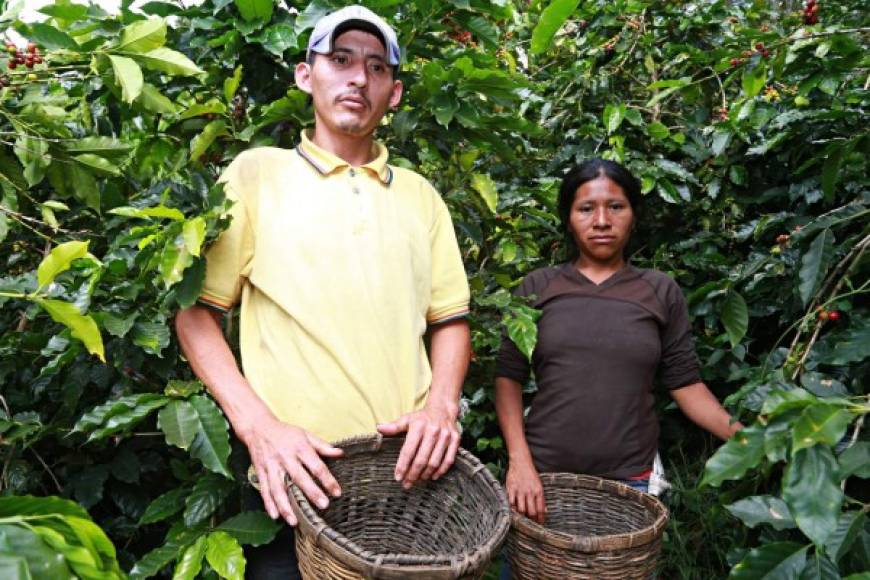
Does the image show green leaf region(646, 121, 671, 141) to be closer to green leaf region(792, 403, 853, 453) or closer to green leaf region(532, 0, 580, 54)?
green leaf region(532, 0, 580, 54)

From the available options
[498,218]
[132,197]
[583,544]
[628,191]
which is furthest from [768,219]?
[132,197]

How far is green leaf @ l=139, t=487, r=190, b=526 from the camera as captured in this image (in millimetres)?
1514

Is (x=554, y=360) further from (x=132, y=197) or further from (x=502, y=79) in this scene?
(x=132, y=197)

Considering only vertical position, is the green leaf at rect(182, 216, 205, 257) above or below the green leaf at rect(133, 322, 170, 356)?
above

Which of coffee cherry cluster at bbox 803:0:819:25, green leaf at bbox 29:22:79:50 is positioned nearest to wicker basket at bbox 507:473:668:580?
green leaf at bbox 29:22:79:50

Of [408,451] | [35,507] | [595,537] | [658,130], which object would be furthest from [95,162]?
[658,130]

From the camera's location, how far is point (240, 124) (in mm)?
1936

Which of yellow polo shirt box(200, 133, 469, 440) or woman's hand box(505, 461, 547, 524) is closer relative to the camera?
yellow polo shirt box(200, 133, 469, 440)

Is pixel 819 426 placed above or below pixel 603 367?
above

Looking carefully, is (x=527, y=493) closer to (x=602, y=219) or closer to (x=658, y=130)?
(x=602, y=219)

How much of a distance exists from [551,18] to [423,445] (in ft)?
4.50

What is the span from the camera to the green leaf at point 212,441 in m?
1.25

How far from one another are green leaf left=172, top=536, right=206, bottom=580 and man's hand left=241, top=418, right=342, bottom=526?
26 centimetres

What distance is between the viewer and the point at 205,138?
1.77 meters
